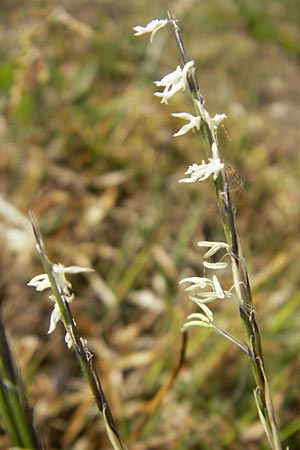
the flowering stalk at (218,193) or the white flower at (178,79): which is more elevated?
the white flower at (178,79)

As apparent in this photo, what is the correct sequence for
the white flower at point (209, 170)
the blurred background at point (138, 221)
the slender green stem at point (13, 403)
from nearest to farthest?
the white flower at point (209, 170), the slender green stem at point (13, 403), the blurred background at point (138, 221)

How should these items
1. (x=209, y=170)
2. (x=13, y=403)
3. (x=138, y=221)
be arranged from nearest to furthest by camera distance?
(x=209, y=170)
(x=13, y=403)
(x=138, y=221)

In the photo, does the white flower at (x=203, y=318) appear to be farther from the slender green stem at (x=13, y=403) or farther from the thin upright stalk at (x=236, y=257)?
the slender green stem at (x=13, y=403)

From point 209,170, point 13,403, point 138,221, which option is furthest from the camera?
point 138,221

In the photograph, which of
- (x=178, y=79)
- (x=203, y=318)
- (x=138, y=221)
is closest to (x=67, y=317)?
(x=203, y=318)

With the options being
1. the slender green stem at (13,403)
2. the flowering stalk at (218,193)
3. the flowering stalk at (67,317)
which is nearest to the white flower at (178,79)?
the flowering stalk at (218,193)

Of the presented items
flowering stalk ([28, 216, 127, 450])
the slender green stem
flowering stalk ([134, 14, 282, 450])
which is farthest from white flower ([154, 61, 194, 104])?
the slender green stem

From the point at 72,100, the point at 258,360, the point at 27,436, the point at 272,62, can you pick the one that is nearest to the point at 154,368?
the point at 27,436

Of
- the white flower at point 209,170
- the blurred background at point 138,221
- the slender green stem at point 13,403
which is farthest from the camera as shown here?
the blurred background at point 138,221

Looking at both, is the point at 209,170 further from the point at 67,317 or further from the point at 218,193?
the point at 67,317
